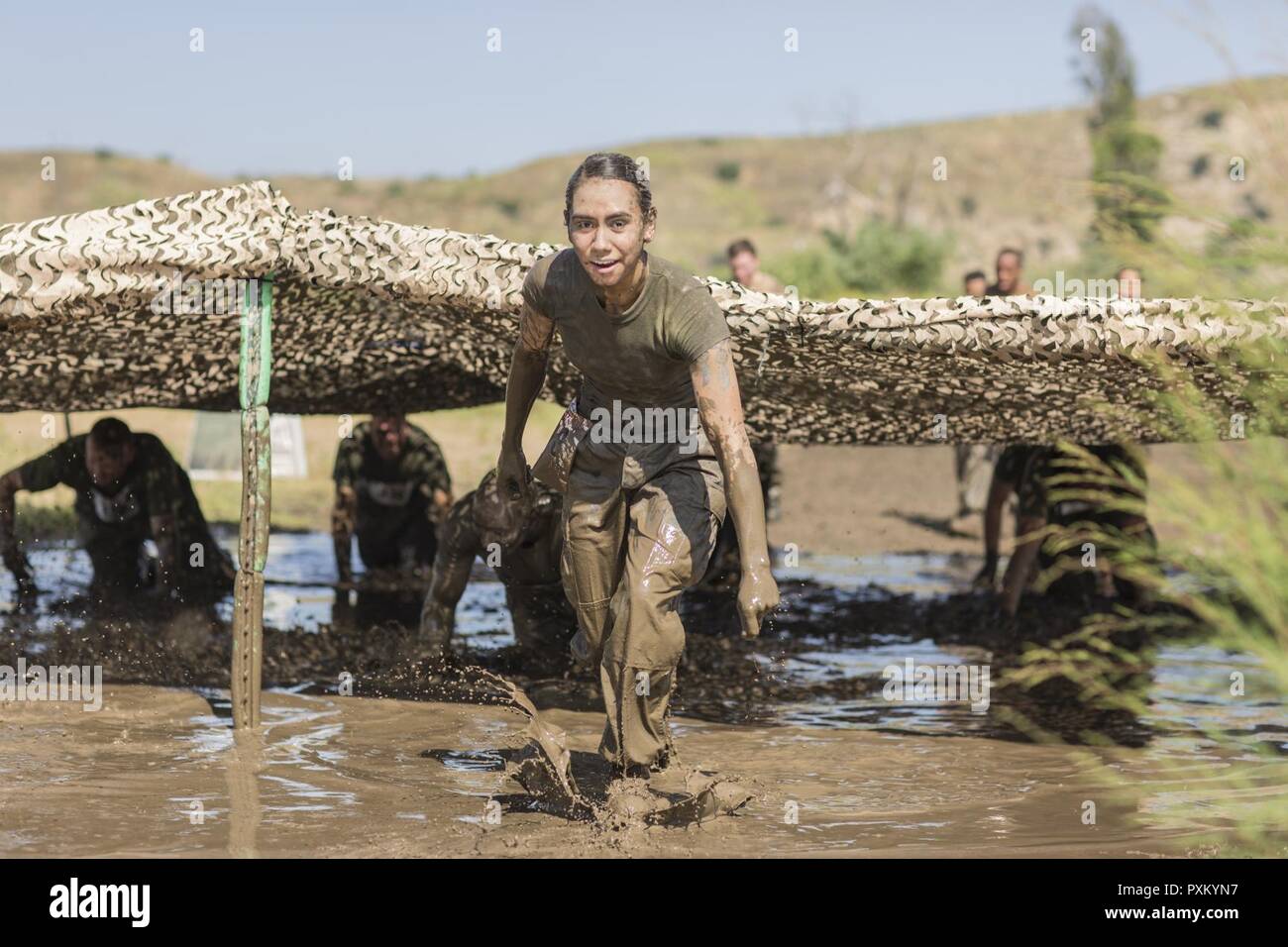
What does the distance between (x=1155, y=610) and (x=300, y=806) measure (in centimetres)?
618

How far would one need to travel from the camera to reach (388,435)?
9469 mm

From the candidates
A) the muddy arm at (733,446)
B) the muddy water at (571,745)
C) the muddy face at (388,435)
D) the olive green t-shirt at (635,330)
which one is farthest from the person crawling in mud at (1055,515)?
the muddy arm at (733,446)

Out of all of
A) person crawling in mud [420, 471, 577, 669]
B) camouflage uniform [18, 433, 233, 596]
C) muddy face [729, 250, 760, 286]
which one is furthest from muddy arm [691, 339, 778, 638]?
muddy face [729, 250, 760, 286]

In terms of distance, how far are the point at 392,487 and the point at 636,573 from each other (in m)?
5.12

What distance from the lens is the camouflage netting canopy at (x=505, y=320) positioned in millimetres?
5688

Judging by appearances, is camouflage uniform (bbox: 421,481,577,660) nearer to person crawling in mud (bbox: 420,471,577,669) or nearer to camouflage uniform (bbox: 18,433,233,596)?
person crawling in mud (bbox: 420,471,577,669)

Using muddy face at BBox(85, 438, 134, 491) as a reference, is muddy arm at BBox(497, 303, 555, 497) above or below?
above

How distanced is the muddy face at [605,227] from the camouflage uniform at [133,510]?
4578mm

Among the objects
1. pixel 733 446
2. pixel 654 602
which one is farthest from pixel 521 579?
pixel 733 446

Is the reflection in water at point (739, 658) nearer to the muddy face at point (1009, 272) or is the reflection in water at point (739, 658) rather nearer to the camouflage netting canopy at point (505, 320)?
the camouflage netting canopy at point (505, 320)

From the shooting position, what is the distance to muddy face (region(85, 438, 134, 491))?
324 inches

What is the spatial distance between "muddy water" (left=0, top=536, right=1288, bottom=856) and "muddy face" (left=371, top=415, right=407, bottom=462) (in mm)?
944

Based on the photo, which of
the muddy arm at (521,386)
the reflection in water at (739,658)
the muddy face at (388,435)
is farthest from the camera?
the muddy face at (388,435)
